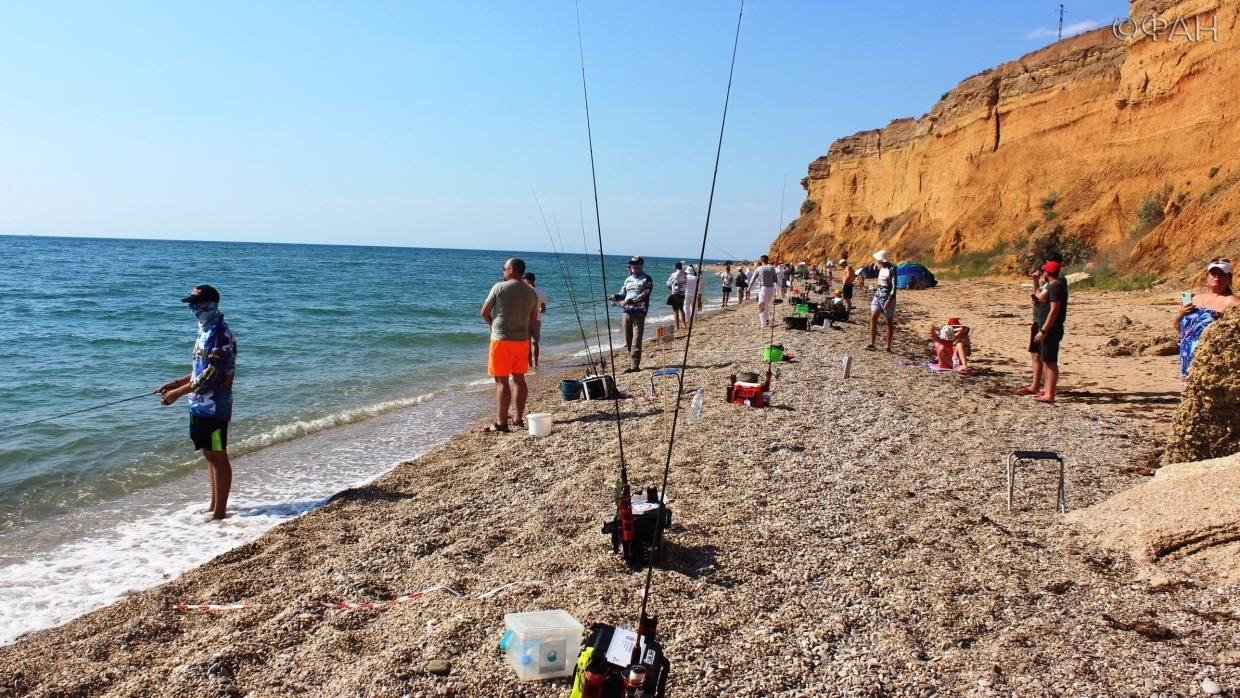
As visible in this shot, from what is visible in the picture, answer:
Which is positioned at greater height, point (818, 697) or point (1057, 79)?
point (1057, 79)

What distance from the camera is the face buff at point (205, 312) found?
217 inches

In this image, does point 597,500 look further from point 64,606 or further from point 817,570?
point 64,606

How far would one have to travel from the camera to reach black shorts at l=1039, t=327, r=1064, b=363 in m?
8.12

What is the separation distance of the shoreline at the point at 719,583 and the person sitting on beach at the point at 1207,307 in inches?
50.8

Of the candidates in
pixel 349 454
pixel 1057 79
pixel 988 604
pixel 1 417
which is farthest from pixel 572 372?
pixel 1057 79

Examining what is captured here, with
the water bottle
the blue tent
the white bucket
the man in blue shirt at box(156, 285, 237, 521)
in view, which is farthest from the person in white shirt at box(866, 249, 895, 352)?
the blue tent

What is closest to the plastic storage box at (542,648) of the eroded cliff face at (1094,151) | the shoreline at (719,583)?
the shoreline at (719,583)

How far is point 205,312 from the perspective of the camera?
5.55 metres

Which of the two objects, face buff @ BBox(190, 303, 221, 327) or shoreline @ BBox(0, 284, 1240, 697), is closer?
shoreline @ BBox(0, 284, 1240, 697)

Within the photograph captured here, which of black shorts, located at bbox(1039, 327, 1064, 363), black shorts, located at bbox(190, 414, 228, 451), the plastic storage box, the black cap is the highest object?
the black cap

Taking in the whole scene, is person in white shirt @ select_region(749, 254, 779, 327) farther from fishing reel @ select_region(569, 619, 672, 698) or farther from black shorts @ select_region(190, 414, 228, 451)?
fishing reel @ select_region(569, 619, 672, 698)

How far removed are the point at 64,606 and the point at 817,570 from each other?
→ 445cm

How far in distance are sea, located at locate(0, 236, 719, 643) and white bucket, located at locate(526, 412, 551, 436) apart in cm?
130

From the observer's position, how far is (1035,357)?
28.5ft
